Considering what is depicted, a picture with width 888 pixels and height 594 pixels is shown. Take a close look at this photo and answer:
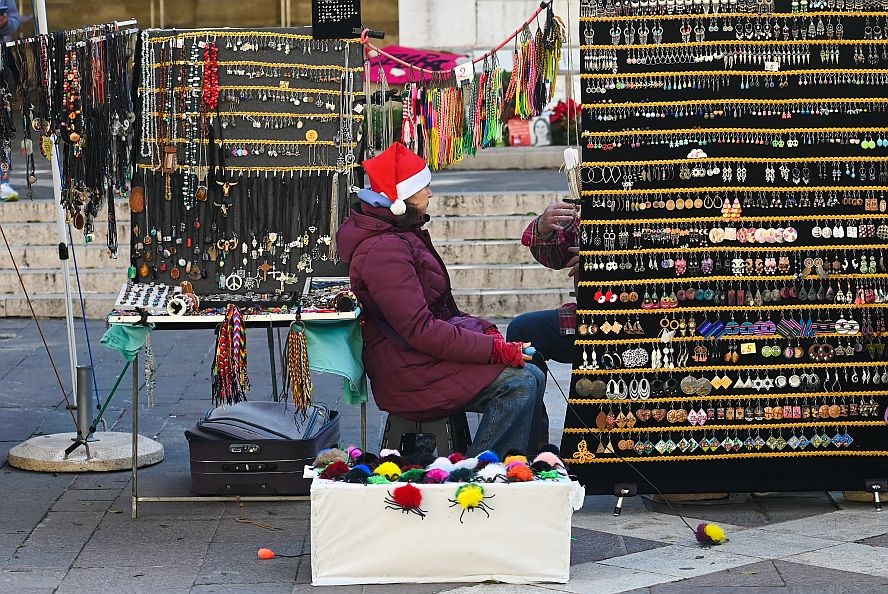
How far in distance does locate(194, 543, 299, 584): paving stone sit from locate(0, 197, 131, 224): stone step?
6166 mm

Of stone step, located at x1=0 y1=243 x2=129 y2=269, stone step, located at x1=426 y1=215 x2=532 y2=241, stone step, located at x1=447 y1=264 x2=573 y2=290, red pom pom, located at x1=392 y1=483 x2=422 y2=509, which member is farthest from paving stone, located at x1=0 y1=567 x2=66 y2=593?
stone step, located at x1=426 y1=215 x2=532 y2=241

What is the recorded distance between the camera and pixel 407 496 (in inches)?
184

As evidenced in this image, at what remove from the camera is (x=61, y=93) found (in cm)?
574

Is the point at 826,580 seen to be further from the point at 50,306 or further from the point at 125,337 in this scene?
the point at 50,306

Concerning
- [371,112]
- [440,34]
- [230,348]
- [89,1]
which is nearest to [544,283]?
[371,112]

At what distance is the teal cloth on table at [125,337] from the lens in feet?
17.7

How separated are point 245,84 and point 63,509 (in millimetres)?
1895

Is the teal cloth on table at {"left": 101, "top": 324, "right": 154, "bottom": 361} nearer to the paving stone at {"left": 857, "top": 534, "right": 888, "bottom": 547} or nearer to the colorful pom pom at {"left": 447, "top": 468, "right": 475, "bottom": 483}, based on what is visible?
the colorful pom pom at {"left": 447, "top": 468, "right": 475, "bottom": 483}

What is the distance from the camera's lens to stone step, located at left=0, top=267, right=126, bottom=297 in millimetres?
10367

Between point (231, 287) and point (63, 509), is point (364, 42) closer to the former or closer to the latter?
point (231, 287)

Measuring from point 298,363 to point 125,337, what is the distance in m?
0.67

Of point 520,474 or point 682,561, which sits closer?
point 520,474

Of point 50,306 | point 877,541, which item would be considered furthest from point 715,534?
point 50,306

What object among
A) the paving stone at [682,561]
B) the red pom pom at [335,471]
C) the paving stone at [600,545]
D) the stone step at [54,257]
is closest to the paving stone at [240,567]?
the red pom pom at [335,471]
